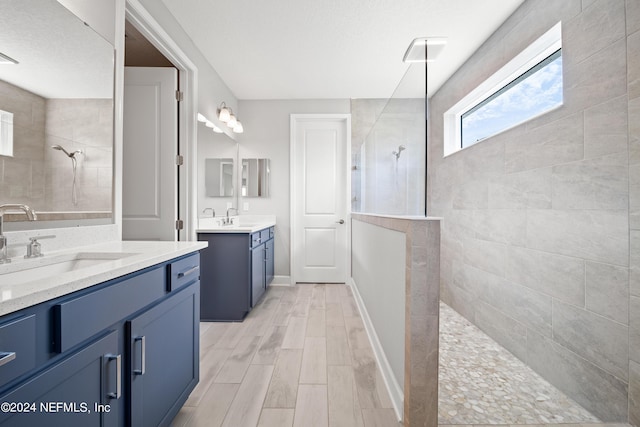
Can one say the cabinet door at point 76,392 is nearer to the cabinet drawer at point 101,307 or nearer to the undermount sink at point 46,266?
the cabinet drawer at point 101,307

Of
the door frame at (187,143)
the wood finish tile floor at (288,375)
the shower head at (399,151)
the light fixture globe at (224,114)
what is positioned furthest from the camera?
the light fixture globe at (224,114)

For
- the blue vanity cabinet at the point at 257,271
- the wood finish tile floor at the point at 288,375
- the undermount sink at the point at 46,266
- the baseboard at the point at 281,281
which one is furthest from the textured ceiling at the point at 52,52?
the baseboard at the point at 281,281

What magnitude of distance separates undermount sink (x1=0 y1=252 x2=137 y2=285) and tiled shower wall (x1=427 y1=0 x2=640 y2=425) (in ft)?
7.31

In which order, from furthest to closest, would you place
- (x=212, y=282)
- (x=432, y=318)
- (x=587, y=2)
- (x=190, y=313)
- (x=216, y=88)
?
1. (x=216, y=88)
2. (x=212, y=282)
3. (x=587, y=2)
4. (x=190, y=313)
5. (x=432, y=318)

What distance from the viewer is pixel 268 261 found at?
3518 millimetres

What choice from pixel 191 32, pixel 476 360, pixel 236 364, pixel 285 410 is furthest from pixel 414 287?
pixel 191 32

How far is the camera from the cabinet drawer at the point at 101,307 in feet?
2.34

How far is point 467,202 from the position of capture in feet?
8.97

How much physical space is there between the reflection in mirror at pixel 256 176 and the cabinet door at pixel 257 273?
1.00 meters

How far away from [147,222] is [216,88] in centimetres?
168

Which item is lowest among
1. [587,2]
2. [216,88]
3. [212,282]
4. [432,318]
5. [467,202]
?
[212,282]

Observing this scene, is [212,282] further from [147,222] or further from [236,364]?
[236,364]

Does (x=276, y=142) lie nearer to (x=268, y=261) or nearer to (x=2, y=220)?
(x=268, y=261)

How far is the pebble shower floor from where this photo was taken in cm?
144
